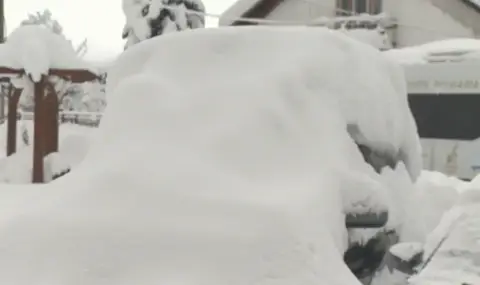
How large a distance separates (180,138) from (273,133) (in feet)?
1.67

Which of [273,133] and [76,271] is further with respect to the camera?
[273,133]

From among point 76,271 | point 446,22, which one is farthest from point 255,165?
point 446,22

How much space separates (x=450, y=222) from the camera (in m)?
5.20

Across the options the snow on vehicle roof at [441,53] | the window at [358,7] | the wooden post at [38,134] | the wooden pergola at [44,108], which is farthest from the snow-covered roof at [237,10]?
the wooden post at [38,134]

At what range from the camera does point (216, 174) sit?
13.5 ft

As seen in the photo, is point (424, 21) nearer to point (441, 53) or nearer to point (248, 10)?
point (441, 53)

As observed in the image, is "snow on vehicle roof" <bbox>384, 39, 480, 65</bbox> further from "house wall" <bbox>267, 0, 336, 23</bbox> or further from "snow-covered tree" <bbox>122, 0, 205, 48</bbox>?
"snow-covered tree" <bbox>122, 0, 205, 48</bbox>

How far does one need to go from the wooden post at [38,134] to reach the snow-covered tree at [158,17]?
1083 centimetres

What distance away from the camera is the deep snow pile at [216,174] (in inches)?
145

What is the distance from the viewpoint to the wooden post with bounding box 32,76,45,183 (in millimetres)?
15859

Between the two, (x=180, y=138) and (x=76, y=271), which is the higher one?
(x=180, y=138)

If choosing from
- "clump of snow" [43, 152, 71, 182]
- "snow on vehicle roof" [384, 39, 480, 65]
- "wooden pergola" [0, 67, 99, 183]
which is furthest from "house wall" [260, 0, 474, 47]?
"clump of snow" [43, 152, 71, 182]

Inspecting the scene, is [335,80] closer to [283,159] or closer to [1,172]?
[283,159]

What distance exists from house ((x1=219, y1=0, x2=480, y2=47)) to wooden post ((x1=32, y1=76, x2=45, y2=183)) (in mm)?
8599
